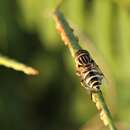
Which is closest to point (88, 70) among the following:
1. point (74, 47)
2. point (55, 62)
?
point (74, 47)

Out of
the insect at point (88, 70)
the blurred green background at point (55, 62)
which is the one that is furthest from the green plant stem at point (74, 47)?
the blurred green background at point (55, 62)

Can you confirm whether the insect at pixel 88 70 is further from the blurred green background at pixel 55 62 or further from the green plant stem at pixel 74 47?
the blurred green background at pixel 55 62

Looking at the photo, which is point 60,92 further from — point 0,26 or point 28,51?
point 0,26

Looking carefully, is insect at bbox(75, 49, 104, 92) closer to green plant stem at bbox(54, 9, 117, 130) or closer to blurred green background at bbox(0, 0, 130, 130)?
green plant stem at bbox(54, 9, 117, 130)

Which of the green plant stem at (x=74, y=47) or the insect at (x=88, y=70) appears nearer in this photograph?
the green plant stem at (x=74, y=47)

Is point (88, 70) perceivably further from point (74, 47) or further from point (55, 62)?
point (55, 62)

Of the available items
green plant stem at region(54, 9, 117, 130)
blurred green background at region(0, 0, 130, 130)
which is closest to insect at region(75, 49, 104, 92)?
green plant stem at region(54, 9, 117, 130)
